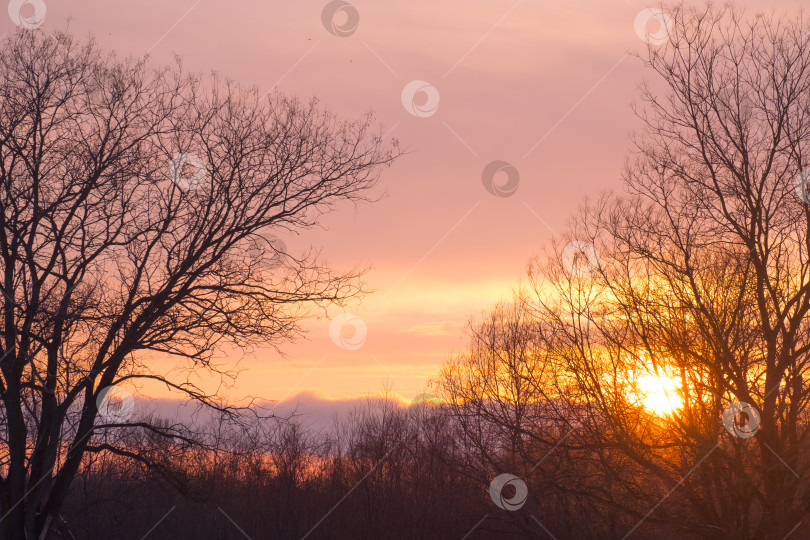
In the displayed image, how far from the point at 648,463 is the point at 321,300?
27.5 feet

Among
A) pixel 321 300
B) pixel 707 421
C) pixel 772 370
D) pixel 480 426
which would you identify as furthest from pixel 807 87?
pixel 480 426

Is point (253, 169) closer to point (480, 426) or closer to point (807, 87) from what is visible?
point (807, 87)
